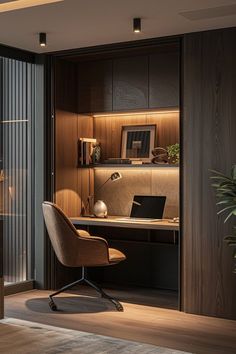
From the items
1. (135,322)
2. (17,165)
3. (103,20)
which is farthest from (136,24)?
(135,322)

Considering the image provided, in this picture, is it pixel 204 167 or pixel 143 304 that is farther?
pixel 143 304

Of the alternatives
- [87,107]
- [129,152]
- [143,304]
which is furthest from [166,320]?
[87,107]

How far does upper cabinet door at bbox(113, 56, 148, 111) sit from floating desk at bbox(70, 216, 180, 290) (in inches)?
47.4

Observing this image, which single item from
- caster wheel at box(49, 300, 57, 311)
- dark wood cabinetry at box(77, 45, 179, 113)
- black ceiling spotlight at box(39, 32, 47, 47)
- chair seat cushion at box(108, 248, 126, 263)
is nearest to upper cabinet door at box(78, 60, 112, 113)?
dark wood cabinetry at box(77, 45, 179, 113)

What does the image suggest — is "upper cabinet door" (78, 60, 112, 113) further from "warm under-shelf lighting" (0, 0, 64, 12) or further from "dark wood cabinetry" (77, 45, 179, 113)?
"warm under-shelf lighting" (0, 0, 64, 12)

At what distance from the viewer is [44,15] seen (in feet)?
15.0

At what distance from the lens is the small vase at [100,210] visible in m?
6.07

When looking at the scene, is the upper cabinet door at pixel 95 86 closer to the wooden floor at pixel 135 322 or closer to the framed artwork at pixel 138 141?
the framed artwork at pixel 138 141

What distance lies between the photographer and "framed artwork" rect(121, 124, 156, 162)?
6090 millimetres

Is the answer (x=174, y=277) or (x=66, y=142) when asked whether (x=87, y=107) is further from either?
(x=174, y=277)

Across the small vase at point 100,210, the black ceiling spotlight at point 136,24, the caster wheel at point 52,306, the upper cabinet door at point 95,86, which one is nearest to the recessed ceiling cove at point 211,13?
the black ceiling spotlight at point 136,24

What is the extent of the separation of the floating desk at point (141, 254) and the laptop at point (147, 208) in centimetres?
14

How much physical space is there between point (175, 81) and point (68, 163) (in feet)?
4.69

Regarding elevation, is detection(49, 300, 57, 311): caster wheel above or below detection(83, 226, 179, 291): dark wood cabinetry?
below
